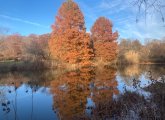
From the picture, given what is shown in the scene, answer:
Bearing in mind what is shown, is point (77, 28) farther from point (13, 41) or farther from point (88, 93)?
point (13, 41)

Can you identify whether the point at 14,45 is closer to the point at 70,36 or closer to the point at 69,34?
the point at 70,36

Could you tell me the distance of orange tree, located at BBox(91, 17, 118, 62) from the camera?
42500mm

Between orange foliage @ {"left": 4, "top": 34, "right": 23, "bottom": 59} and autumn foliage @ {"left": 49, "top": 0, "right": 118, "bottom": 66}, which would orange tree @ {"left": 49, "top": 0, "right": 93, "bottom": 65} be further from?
orange foliage @ {"left": 4, "top": 34, "right": 23, "bottom": 59}

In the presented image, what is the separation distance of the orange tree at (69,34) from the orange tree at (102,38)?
24.2 feet

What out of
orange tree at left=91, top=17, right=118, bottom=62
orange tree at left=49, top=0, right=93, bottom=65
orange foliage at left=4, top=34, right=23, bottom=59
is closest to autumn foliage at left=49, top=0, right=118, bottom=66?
orange tree at left=49, top=0, right=93, bottom=65

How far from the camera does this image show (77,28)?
114ft

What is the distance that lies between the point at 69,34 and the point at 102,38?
10537 mm

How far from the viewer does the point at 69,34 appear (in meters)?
33.4

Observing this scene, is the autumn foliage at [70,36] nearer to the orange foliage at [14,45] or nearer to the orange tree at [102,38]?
the orange tree at [102,38]

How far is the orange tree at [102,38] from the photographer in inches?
1673

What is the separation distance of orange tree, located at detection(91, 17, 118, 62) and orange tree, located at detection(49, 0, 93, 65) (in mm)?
7365

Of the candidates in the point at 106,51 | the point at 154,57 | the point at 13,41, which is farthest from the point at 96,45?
the point at 13,41

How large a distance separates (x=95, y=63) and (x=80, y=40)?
306 inches

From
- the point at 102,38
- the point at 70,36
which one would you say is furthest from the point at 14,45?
the point at 70,36
